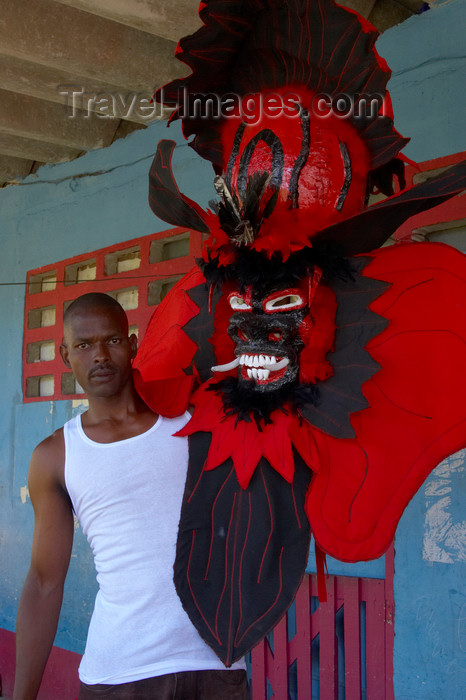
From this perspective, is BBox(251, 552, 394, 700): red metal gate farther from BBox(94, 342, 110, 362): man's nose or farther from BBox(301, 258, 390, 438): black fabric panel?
BBox(94, 342, 110, 362): man's nose

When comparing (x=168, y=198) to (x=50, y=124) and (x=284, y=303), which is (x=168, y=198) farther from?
(x=50, y=124)

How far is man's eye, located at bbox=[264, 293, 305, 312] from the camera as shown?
1580mm

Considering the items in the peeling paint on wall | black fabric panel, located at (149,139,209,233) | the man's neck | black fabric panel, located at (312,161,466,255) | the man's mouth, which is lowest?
the peeling paint on wall

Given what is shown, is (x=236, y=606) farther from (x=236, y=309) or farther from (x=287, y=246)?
(x=287, y=246)

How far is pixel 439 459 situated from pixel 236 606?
56 centimetres

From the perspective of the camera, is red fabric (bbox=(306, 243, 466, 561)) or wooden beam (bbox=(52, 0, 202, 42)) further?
wooden beam (bbox=(52, 0, 202, 42))

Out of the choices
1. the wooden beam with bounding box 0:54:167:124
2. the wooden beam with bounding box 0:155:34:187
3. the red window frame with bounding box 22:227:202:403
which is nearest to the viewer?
the wooden beam with bounding box 0:54:167:124

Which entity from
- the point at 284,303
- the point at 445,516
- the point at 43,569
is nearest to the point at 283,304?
the point at 284,303

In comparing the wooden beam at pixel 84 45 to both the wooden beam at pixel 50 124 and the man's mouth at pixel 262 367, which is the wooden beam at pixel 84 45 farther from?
the man's mouth at pixel 262 367

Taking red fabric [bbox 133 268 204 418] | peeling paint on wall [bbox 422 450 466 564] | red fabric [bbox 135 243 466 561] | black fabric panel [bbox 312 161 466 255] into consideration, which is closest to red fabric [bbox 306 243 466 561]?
red fabric [bbox 135 243 466 561]

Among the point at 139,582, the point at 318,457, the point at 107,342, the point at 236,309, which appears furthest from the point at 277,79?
the point at 139,582

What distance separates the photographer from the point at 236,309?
164 centimetres

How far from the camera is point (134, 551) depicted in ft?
4.96

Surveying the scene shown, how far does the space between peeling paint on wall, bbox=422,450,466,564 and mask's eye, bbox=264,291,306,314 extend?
1127 millimetres
